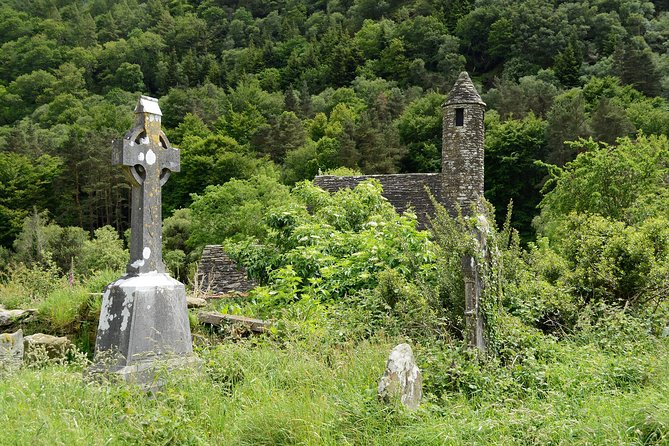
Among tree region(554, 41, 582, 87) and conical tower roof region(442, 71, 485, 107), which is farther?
tree region(554, 41, 582, 87)

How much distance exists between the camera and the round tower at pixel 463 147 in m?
19.8

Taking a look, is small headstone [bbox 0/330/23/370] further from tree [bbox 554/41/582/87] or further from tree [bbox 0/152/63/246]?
tree [bbox 554/41/582/87]

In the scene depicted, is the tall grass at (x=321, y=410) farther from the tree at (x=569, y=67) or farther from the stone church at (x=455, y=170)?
the tree at (x=569, y=67)

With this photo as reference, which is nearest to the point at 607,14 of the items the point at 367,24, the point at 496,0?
the point at 496,0

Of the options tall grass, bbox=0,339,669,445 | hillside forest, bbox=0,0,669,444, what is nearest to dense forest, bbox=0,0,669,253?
hillside forest, bbox=0,0,669,444

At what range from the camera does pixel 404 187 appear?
64.3ft

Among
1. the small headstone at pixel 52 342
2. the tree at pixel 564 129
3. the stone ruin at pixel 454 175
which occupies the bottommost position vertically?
the small headstone at pixel 52 342

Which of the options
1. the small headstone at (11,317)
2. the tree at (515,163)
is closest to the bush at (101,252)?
the small headstone at (11,317)

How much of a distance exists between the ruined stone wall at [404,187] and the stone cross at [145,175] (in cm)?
1334

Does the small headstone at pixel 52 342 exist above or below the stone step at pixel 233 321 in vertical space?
below

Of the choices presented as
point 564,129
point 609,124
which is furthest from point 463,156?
point 564,129

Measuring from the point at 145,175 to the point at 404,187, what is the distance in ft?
47.8

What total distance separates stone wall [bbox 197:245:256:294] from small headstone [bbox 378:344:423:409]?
12.2 m

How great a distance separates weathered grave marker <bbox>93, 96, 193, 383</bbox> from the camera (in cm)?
504
